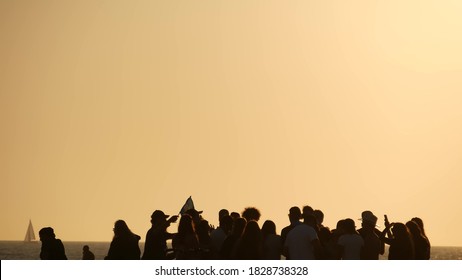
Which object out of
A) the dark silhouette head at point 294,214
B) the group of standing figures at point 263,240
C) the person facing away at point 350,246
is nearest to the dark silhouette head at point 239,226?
the group of standing figures at point 263,240

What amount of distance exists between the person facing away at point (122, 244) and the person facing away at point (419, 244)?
16.2 feet

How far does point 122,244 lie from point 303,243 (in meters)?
3.20

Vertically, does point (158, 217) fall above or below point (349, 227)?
above

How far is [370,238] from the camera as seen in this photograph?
23125mm

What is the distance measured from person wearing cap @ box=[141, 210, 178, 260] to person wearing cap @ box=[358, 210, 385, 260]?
3563 millimetres

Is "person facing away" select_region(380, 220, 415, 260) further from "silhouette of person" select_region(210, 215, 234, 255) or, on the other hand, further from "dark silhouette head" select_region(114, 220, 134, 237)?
"dark silhouette head" select_region(114, 220, 134, 237)

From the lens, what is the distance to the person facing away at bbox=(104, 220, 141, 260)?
2222 cm

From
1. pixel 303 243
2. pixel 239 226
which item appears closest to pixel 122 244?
pixel 239 226

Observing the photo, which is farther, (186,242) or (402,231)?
(402,231)

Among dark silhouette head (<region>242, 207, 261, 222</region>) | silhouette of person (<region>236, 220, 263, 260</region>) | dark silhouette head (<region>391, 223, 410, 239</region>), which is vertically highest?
dark silhouette head (<region>242, 207, 261, 222</region>)

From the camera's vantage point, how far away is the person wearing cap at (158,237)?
2236 cm

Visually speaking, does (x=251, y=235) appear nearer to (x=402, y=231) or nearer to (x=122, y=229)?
(x=122, y=229)

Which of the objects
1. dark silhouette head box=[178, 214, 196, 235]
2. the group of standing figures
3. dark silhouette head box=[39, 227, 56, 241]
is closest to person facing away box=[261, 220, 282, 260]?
the group of standing figures
